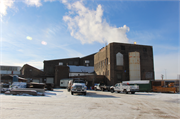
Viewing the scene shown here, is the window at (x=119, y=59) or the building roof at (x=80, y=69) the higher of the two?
the window at (x=119, y=59)

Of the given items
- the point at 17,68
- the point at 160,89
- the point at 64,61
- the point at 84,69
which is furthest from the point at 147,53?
the point at 17,68

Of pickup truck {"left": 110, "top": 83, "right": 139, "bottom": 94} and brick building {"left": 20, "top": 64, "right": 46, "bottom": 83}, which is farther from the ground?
brick building {"left": 20, "top": 64, "right": 46, "bottom": 83}

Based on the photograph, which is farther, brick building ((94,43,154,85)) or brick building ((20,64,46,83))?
brick building ((20,64,46,83))

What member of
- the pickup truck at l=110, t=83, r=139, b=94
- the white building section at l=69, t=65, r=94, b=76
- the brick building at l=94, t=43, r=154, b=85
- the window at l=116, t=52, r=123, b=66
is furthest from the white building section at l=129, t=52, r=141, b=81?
the white building section at l=69, t=65, r=94, b=76

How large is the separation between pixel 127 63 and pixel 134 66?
7.75 feet

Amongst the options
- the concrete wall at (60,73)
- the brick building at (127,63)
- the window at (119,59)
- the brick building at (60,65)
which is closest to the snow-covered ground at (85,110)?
the brick building at (127,63)

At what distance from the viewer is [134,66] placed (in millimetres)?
43688

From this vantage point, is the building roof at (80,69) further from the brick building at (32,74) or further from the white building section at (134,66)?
the white building section at (134,66)

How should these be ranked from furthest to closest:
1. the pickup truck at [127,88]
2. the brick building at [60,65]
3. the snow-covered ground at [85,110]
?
the brick building at [60,65]
the pickup truck at [127,88]
the snow-covered ground at [85,110]

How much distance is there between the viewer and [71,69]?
204 ft

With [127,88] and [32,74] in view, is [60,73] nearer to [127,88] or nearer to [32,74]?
[32,74]

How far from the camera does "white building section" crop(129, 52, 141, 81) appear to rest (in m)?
43.4

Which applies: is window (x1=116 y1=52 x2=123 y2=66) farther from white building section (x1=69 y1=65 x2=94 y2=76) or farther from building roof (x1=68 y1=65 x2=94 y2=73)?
building roof (x1=68 y1=65 x2=94 y2=73)

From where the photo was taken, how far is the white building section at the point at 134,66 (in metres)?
43.4
